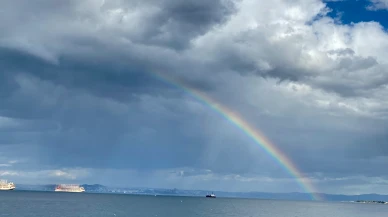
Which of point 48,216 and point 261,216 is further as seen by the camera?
point 261,216

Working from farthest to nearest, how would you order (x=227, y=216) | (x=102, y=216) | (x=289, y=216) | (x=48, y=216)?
1. (x=289, y=216)
2. (x=227, y=216)
3. (x=102, y=216)
4. (x=48, y=216)

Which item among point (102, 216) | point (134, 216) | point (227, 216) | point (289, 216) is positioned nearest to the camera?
point (102, 216)

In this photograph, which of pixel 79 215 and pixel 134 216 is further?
pixel 134 216

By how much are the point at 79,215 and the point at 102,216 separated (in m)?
7.46

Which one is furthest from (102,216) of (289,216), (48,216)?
(289,216)

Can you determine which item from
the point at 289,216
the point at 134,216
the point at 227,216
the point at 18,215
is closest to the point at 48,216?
the point at 18,215

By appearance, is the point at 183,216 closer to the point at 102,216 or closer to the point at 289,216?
the point at 102,216

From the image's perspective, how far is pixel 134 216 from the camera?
487 ft

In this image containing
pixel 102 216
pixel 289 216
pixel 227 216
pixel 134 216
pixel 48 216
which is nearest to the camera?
pixel 48 216

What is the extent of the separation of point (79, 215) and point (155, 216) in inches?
1103

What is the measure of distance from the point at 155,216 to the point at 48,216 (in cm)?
3869

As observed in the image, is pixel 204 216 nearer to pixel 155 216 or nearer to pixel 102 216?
pixel 155 216

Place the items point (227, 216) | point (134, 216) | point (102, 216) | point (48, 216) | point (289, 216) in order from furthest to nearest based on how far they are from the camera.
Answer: point (289, 216)
point (227, 216)
point (134, 216)
point (102, 216)
point (48, 216)

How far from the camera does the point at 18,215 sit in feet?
426
